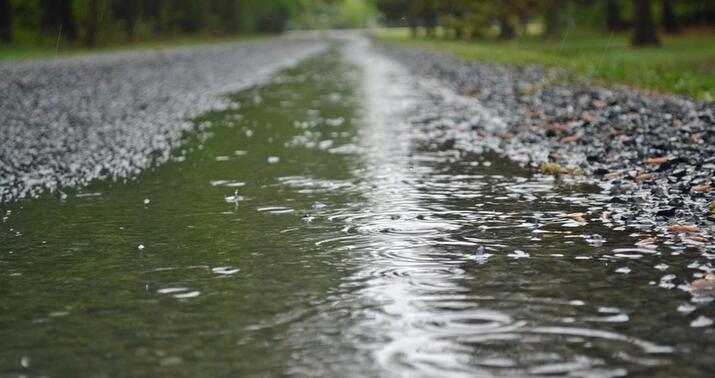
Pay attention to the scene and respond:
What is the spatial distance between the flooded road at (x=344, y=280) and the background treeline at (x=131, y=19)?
57710 millimetres

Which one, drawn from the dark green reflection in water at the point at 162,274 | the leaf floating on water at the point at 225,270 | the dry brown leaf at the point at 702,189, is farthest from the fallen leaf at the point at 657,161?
the leaf floating on water at the point at 225,270

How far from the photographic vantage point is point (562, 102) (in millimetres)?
21328

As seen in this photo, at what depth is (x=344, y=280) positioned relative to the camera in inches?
298

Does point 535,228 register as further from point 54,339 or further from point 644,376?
point 54,339

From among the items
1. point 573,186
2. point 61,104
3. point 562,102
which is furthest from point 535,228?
point 61,104

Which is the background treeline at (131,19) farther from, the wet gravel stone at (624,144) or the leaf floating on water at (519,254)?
the leaf floating on water at (519,254)

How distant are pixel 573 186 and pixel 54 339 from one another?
6.95 m

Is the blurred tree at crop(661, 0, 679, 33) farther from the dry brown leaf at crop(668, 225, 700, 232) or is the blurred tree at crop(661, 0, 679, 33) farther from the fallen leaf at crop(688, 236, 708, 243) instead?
the fallen leaf at crop(688, 236, 708, 243)

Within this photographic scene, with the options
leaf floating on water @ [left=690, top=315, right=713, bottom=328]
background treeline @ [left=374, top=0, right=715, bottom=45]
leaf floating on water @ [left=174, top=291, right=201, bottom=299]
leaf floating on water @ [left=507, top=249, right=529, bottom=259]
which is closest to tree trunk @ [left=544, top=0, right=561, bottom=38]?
background treeline @ [left=374, top=0, right=715, bottom=45]

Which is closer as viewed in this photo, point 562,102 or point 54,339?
point 54,339

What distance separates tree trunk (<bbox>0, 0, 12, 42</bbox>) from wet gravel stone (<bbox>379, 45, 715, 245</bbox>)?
48696 mm

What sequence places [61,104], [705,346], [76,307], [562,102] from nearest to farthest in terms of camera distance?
[705,346] < [76,307] < [562,102] < [61,104]

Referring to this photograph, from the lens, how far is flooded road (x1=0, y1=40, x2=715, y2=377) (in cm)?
575

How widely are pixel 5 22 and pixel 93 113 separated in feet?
Answer: 160
